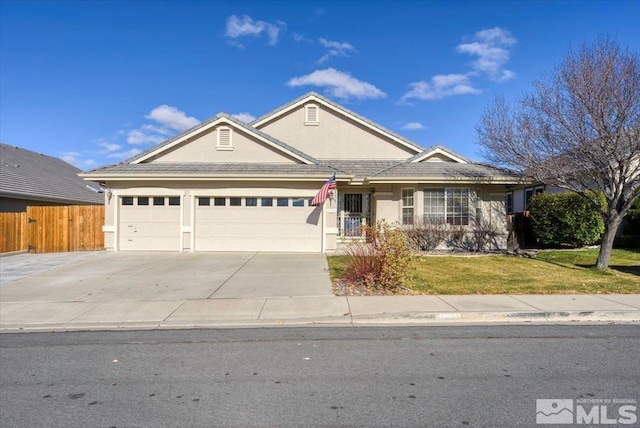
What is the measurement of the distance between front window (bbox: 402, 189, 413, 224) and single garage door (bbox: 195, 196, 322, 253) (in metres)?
4.01

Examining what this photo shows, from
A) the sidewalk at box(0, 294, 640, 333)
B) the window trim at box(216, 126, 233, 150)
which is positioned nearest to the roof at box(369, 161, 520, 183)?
the window trim at box(216, 126, 233, 150)

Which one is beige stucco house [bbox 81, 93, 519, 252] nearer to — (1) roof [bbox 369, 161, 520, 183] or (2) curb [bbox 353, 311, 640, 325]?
(1) roof [bbox 369, 161, 520, 183]

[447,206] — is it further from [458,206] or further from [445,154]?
[445,154]

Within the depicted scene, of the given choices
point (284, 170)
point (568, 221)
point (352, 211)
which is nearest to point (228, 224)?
point (284, 170)

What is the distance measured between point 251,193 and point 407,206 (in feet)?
22.3

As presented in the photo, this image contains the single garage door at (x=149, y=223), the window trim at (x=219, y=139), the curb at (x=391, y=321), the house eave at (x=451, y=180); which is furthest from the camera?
the window trim at (x=219, y=139)

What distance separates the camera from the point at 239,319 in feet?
22.9

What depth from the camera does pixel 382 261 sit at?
900 centimetres

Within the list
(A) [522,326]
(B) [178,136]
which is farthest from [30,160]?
(A) [522,326]

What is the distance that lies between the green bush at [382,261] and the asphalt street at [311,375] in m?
2.48

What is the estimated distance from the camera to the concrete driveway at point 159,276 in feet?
29.2

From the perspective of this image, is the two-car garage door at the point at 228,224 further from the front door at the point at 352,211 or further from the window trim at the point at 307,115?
the window trim at the point at 307,115

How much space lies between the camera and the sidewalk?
269 inches

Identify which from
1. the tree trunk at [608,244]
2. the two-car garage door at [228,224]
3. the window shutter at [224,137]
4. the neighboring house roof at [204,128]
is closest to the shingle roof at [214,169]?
the neighboring house roof at [204,128]
